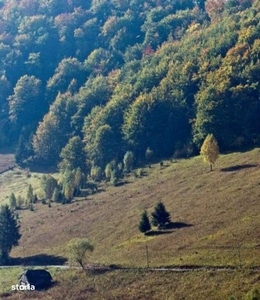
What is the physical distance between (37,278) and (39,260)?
12.5 metres

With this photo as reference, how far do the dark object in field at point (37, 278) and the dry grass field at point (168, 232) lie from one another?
7.01 feet

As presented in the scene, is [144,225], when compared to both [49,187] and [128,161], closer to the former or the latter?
[49,187]

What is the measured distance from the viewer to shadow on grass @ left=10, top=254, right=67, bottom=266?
101562mm

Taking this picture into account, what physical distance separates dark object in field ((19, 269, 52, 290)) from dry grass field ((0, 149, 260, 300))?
2.14 meters

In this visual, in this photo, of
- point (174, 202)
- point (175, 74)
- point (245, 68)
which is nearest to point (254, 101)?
point (245, 68)

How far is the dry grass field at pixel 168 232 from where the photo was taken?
8300 cm

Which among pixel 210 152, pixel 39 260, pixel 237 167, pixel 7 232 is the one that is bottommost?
pixel 39 260

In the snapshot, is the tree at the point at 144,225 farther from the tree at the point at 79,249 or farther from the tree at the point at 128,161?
the tree at the point at 128,161

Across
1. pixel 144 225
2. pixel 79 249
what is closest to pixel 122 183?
pixel 144 225

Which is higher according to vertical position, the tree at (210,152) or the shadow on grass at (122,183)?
the tree at (210,152)

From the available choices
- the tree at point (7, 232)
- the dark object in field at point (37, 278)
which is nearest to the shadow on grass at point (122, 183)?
the tree at point (7, 232)

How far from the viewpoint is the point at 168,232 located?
102m

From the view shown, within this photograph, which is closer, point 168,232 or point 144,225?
point 168,232

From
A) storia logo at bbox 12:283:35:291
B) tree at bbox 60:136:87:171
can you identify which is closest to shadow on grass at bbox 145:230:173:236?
storia logo at bbox 12:283:35:291
